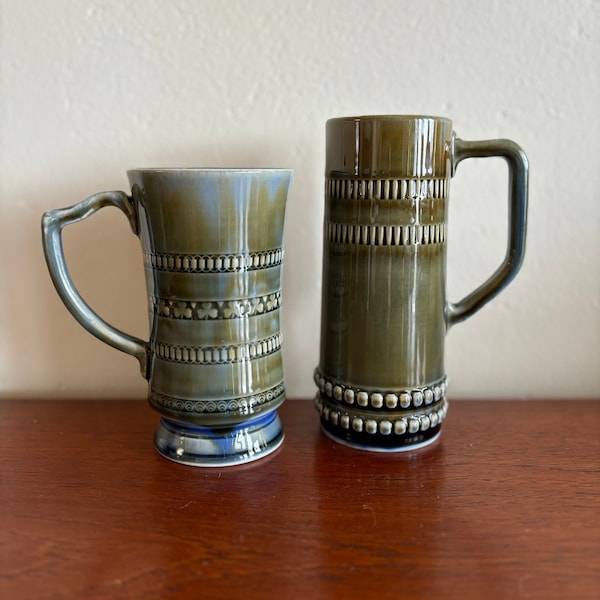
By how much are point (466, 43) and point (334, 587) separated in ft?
1.88

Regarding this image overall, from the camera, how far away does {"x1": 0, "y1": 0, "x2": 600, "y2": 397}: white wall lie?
27.2 inches

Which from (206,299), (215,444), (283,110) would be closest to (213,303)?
(206,299)

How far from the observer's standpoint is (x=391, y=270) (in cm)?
59

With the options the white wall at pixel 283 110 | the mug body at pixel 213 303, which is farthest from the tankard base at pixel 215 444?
the white wall at pixel 283 110

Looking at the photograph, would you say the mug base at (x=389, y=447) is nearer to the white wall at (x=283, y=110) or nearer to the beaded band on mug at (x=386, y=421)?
the beaded band on mug at (x=386, y=421)

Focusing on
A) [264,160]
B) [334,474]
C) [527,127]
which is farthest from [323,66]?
[334,474]

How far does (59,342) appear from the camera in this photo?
0.76 metres

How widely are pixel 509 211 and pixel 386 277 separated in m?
0.15

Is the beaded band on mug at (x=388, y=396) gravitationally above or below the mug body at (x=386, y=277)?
below

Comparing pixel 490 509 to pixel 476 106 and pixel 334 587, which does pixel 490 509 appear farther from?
→ pixel 476 106

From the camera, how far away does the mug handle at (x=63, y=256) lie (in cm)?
56

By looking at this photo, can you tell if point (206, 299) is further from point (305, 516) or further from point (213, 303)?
point (305, 516)

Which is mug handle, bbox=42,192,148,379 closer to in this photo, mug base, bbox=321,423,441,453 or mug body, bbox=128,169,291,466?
mug body, bbox=128,169,291,466

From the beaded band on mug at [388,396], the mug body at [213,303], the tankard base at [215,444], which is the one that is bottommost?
the tankard base at [215,444]
